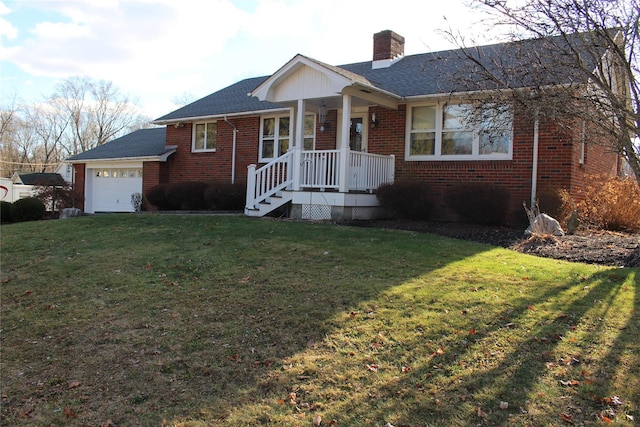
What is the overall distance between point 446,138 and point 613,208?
13.8 ft

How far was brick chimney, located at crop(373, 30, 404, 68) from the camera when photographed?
56.7 feet

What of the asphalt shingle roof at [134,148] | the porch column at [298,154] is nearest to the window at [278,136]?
the porch column at [298,154]

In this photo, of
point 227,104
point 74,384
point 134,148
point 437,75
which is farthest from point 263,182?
point 134,148

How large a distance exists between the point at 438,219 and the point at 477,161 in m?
1.74

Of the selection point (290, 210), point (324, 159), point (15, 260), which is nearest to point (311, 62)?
point (324, 159)

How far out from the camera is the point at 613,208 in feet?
38.7

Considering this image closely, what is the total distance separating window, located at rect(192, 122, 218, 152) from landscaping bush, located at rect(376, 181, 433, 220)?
8.53 m

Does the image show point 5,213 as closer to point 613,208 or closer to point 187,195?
point 187,195

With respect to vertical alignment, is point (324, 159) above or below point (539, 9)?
below

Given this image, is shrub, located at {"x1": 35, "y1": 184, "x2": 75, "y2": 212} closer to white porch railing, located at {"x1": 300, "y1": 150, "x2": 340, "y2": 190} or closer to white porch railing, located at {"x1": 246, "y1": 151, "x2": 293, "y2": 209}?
white porch railing, located at {"x1": 246, "y1": 151, "x2": 293, "y2": 209}

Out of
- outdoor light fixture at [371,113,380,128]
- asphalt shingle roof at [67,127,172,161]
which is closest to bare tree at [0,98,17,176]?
asphalt shingle roof at [67,127,172,161]

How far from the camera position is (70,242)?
9.88 meters

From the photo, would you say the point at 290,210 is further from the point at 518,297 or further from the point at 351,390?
the point at 351,390

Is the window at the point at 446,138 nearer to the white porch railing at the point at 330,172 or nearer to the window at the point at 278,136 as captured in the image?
the white porch railing at the point at 330,172
